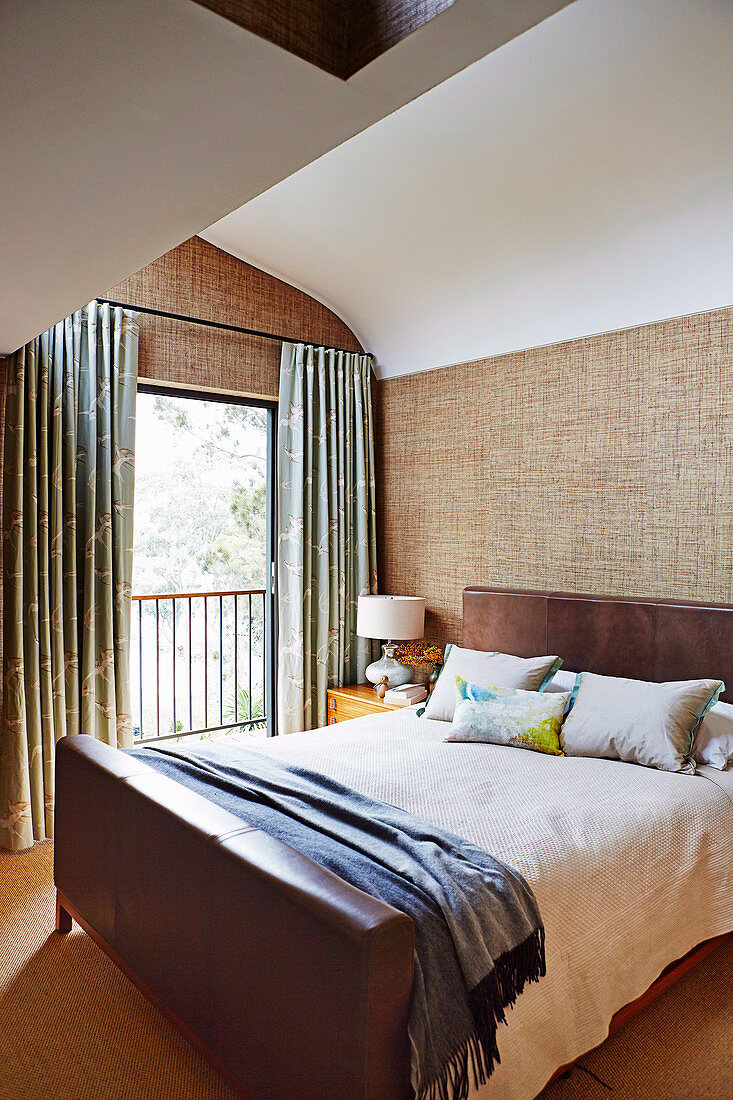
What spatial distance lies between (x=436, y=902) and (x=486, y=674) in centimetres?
176

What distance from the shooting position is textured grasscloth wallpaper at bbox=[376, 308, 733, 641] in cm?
330

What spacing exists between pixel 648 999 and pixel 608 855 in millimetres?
505

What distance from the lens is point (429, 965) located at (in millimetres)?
1625

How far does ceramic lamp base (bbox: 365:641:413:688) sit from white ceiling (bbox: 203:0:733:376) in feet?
5.81

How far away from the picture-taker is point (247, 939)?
5.74 feet

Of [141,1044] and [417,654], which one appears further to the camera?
[417,654]

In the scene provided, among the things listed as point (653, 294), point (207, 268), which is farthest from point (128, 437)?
point (653, 294)

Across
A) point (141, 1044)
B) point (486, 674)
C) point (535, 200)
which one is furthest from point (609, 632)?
point (141, 1044)

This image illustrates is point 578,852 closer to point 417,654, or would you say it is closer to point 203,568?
point 417,654

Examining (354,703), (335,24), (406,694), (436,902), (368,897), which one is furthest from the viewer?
(354,703)

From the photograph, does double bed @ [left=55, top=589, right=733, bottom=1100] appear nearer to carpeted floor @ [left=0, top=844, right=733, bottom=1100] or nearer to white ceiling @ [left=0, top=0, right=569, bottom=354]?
carpeted floor @ [left=0, top=844, right=733, bottom=1100]

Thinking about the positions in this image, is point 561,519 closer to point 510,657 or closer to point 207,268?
point 510,657

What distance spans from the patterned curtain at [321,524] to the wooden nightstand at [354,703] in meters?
0.10

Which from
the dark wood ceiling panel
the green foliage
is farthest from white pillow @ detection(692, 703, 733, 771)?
the green foliage
